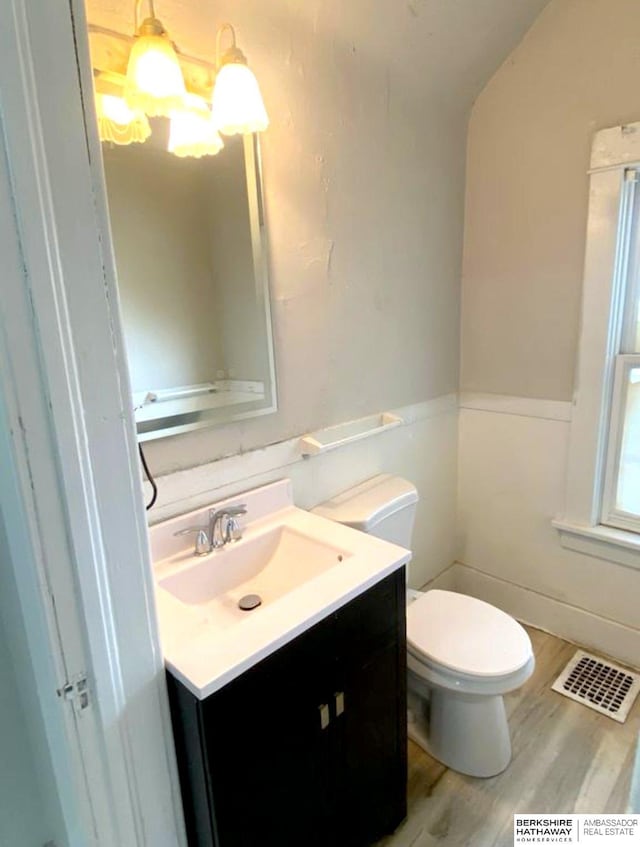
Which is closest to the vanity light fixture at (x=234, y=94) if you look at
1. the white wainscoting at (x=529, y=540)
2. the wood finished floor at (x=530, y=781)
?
the white wainscoting at (x=529, y=540)

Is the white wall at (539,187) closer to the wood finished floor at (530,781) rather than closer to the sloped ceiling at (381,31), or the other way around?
the sloped ceiling at (381,31)

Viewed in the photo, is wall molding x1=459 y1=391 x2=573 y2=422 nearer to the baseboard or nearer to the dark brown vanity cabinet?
the baseboard

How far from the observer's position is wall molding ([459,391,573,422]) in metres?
1.93

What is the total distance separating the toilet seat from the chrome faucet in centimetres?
67

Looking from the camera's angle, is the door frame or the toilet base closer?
the door frame

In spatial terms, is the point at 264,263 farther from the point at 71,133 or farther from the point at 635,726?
the point at 635,726

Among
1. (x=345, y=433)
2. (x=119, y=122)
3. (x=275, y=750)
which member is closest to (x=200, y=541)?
(x=275, y=750)

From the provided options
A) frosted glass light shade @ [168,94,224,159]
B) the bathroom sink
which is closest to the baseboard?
the bathroom sink

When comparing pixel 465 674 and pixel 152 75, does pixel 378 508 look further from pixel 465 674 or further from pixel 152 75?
pixel 152 75

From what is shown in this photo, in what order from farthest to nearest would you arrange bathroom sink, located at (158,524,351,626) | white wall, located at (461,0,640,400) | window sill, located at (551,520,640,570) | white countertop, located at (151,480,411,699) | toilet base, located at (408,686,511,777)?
window sill, located at (551,520,640,570) < white wall, located at (461,0,640,400) < toilet base, located at (408,686,511,777) < bathroom sink, located at (158,524,351,626) < white countertop, located at (151,480,411,699)

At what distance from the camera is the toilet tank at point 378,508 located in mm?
1517

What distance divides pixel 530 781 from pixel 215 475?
137 cm

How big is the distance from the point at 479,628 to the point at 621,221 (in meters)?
1.48

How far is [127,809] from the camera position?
2.73ft
